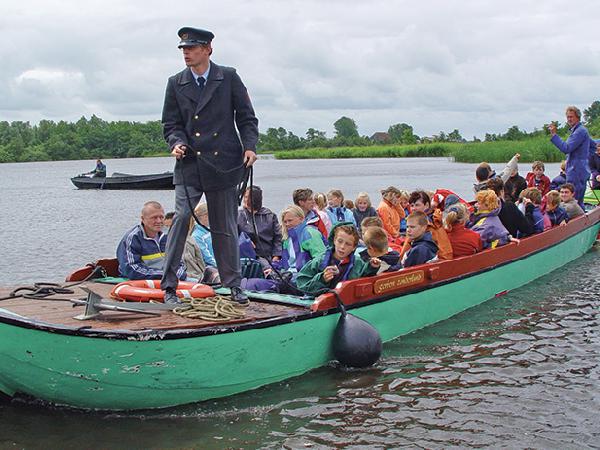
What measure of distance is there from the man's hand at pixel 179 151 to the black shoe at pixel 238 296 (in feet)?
3.91

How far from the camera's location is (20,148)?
106625 mm

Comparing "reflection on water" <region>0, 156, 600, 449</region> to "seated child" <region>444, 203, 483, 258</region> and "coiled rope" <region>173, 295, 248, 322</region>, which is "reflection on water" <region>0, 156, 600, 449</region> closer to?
"coiled rope" <region>173, 295, 248, 322</region>

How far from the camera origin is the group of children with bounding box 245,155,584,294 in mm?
6547

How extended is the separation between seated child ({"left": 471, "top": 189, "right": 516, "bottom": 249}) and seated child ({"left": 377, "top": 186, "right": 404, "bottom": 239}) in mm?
1727

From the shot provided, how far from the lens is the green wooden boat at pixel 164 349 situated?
4.75m

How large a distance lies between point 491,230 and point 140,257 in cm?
453

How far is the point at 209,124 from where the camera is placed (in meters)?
5.60

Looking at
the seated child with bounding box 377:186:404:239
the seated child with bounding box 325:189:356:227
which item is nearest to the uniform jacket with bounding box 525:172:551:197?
the seated child with bounding box 377:186:404:239

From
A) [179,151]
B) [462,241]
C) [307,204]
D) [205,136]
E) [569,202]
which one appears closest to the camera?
[179,151]

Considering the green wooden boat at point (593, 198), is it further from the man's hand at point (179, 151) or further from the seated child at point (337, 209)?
the man's hand at point (179, 151)

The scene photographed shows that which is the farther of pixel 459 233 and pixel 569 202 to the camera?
pixel 569 202

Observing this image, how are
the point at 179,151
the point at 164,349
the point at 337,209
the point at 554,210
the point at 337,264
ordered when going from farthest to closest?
the point at 554,210 → the point at 337,209 → the point at 337,264 → the point at 179,151 → the point at 164,349

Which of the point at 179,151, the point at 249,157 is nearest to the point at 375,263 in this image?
the point at 249,157

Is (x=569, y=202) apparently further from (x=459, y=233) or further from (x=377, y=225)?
(x=377, y=225)
